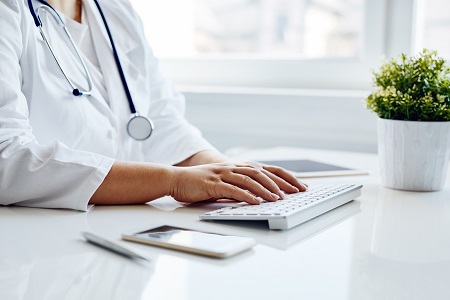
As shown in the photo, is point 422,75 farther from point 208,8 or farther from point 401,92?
point 208,8

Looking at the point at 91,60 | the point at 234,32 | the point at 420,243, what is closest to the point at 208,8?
the point at 234,32

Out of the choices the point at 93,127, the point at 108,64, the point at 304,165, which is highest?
the point at 108,64

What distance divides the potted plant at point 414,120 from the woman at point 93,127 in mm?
241

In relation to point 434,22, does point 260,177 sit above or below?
below

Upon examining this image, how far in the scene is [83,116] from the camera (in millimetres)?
1234

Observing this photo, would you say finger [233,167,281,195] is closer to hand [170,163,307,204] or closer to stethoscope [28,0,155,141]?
hand [170,163,307,204]

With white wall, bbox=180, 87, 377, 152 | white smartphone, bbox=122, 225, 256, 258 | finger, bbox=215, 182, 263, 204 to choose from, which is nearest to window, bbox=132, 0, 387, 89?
white wall, bbox=180, 87, 377, 152

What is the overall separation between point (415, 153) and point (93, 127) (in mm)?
608

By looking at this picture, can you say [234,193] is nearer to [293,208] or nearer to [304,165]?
[293,208]

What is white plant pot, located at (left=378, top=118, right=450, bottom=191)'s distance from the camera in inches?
47.1

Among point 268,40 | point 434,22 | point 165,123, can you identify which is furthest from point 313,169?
point 268,40

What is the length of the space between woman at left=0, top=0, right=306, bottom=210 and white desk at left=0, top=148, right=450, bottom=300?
0.04 meters

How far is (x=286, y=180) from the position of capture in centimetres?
112

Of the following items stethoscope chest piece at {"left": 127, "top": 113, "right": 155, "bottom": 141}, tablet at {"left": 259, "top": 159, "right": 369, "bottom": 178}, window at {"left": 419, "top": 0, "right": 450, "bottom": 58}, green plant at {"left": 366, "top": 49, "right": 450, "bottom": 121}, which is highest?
window at {"left": 419, "top": 0, "right": 450, "bottom": 58}
